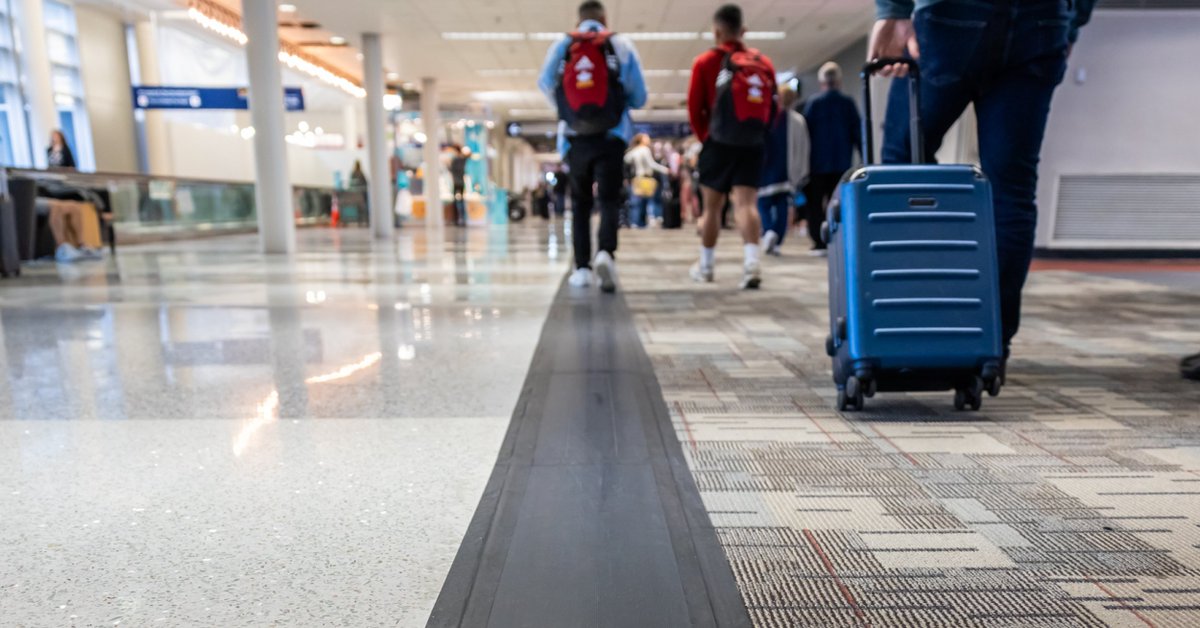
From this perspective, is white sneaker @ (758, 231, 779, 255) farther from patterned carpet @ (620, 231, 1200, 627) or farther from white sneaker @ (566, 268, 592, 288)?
patterned carpet @ (620, 231, 1200, 627)

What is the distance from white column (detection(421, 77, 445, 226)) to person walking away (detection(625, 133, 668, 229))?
602 cm

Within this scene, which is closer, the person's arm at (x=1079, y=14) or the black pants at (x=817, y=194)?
the person's arm at (x=1079, y=14)

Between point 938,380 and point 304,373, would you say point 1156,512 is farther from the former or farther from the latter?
point 304,373

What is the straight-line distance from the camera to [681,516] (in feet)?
4.05

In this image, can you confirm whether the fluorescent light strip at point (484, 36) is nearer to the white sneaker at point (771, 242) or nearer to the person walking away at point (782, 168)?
the person walking away at point (782, 168)

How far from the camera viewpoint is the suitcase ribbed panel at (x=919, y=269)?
178cm

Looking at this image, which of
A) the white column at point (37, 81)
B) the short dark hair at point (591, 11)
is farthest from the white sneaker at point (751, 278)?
the white column at point (37, 81)

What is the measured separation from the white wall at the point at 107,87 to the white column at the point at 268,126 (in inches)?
353

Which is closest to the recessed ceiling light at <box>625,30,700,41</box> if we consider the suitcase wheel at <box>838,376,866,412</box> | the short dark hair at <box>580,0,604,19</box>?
the short dark hair at <box>580,0,604,19</box>

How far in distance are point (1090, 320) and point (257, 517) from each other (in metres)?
3.46

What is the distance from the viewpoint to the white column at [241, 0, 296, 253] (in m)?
8.28

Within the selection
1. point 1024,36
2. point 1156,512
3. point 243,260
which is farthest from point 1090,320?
point 243,260

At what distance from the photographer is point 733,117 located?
4113 mm

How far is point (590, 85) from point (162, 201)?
1080 centimetres
